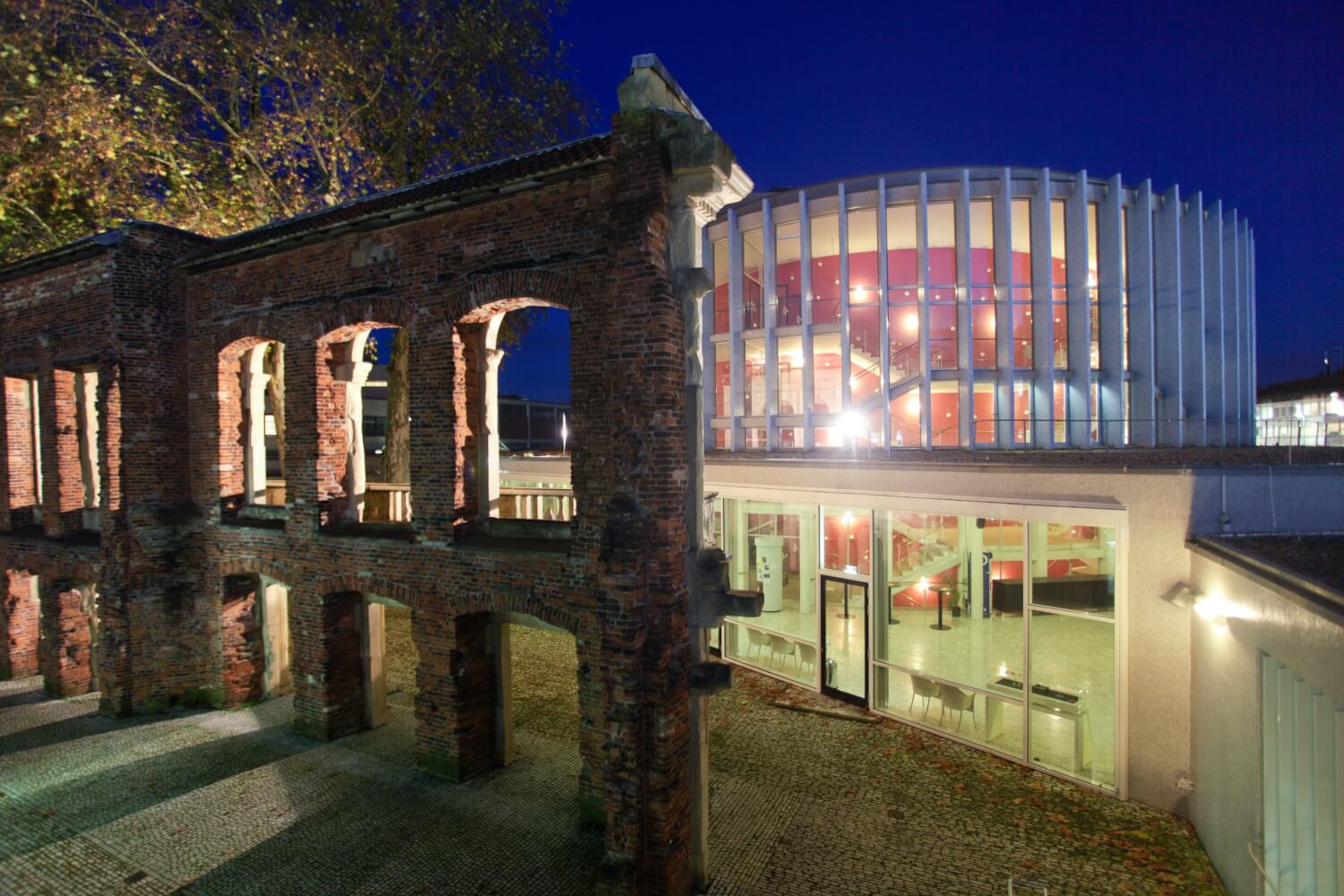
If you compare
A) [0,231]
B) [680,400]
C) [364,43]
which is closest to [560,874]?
[680,400]

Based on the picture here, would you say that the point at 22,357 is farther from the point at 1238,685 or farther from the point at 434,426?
the point at 1238,685

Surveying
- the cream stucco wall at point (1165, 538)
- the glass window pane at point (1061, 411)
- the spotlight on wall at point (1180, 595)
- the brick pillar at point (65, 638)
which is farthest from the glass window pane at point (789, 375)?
the brick pillar at point (65, 638)

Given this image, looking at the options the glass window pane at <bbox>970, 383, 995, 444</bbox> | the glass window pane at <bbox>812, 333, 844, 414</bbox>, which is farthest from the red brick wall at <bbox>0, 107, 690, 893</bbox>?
the glass window pane at <bbox>970, 383, 995, 444</bbox>

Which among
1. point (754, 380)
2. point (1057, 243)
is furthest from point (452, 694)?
point (1057, 243)

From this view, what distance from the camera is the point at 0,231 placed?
13.7 meters

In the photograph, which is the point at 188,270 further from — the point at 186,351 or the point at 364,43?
the point at 364,43

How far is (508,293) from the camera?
7254mm

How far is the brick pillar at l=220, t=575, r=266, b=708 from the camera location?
10.2 metres

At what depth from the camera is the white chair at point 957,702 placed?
30.9ft

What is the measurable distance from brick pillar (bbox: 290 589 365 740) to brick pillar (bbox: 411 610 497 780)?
1.77 meters

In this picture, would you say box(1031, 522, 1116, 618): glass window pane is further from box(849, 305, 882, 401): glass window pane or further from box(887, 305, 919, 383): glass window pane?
box(887, 305, 919, 383): glass window pane

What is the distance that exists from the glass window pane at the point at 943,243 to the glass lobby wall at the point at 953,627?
39.4 feet

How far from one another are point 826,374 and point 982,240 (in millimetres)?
6684

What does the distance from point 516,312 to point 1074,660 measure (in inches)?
561
